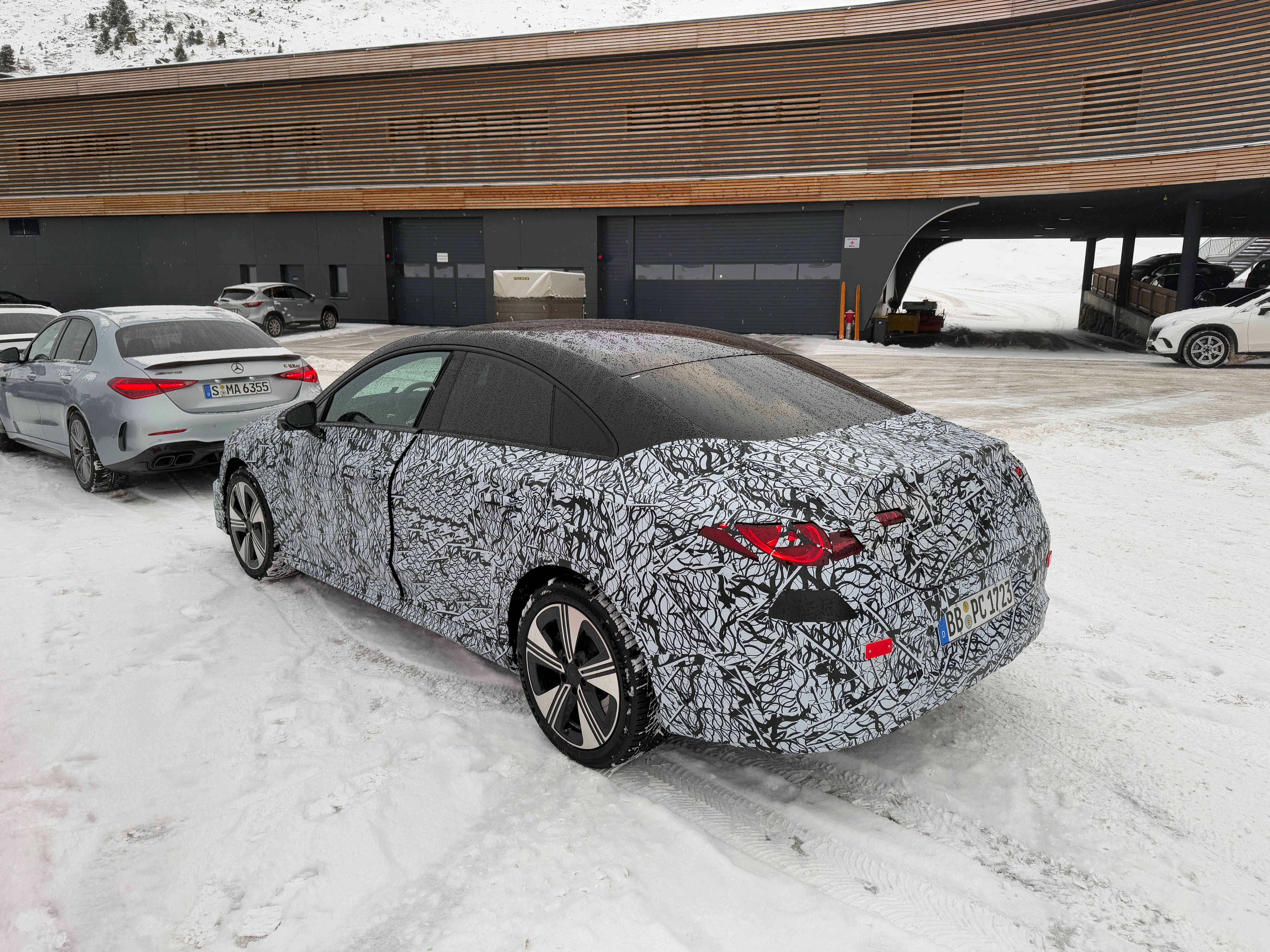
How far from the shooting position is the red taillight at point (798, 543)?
2430 millimetres

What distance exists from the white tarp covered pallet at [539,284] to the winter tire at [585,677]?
66.0ft

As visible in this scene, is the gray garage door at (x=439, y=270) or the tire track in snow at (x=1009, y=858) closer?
the tire track in snow at (x=1009, y=858)

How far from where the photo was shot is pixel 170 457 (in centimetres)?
685

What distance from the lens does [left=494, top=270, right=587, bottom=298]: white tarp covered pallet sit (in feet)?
73.9

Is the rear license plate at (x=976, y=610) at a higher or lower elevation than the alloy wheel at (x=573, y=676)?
higher

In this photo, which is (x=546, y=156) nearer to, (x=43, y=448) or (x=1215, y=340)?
(x=1215, y=340)

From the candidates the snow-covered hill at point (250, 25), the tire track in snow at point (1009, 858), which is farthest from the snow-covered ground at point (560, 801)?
the snow-covered hill at point (250, 25)

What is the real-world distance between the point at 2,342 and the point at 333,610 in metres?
9.14

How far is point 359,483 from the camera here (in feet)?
12.9

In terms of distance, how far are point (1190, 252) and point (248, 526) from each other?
68.5ft

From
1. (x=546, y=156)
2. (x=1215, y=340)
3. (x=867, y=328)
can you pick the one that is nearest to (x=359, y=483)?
(x=1215, y=340)

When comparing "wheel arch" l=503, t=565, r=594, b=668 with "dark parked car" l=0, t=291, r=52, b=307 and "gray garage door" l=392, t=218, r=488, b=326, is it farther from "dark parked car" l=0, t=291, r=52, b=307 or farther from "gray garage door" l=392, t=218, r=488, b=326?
"gray garage door" l=392, t=218, r=488, b=326

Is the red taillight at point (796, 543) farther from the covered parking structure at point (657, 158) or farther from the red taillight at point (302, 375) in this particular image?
the covered parking structure at point (657, 158)

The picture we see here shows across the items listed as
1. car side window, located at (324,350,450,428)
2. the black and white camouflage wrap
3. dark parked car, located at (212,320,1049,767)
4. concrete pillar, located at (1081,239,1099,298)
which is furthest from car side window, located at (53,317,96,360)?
concrete pillar, located at (1081,239,1099,298)
